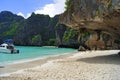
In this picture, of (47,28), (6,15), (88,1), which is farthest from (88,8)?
(6,15)

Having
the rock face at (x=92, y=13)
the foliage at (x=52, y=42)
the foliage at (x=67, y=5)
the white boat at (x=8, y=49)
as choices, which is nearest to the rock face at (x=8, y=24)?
the foliage at (x=52, y=42)

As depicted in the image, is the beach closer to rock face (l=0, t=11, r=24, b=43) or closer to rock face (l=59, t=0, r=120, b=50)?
rock face (l=59, t=0, r=120, b=50)

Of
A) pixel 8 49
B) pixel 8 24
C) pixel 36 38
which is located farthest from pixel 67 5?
pixel 8 24

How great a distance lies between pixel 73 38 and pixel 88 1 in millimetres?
76266

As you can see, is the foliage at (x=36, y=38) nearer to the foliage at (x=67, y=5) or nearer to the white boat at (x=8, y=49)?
the white boat at (x=8, y=49)

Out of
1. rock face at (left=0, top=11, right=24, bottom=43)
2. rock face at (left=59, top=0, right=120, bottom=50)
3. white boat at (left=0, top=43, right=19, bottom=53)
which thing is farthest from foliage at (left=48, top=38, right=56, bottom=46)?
rock face at (left=59, top=0, right=120, bottom=50)

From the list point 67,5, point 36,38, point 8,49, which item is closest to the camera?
point 67,5

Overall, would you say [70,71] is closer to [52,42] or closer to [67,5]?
[67,5]

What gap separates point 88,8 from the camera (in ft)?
→ 78.5

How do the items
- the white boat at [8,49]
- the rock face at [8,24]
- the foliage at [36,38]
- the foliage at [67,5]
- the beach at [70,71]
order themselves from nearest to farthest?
1. the beach at [70,71]
2. the foliage at [67,5]
3. the white boat at [8,49]
4. the foliage at [36,38]
5. the rock face at [8,24]

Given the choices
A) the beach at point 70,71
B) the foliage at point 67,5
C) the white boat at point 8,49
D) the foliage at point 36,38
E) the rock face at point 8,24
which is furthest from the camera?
the rock face at point 8,24

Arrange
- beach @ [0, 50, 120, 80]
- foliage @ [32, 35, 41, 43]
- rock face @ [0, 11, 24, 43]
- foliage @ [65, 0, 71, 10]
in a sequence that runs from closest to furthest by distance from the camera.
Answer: beach @ [0, 50, 120, 80]
foliage @ [65, 0, 71, 10]
foliage @ [32, 35, 41, 43]
rock face @ [0, 11, 24, 43]

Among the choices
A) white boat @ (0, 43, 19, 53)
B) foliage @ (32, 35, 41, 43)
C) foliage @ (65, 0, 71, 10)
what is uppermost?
foliage @ (65, 0, 71, 10)

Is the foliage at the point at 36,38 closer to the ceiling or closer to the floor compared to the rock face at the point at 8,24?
closer to the floor
